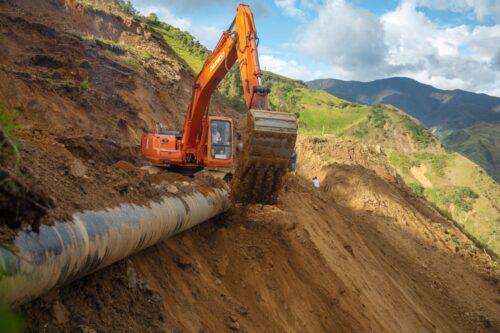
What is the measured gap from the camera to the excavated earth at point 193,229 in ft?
15.4

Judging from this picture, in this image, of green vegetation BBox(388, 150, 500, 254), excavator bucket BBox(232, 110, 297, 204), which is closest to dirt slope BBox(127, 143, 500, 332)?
excavator bucket BBox(232, 110, 297, 204)

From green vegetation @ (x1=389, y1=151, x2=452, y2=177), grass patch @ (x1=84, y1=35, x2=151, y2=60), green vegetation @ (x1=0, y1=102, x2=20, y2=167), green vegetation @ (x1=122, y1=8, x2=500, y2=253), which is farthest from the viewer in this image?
green vegetation @ (x1=389, y1=151, x2=452, y2=177)

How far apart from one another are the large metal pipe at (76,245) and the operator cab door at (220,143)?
5.69 m

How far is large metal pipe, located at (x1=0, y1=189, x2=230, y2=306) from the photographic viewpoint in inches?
120

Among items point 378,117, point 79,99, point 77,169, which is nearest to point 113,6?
point 79,99

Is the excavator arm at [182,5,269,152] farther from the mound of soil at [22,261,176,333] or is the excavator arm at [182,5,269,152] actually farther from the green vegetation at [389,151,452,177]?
the green vegetation at [389,151,452,177]

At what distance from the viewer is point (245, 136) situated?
8836 millimetres

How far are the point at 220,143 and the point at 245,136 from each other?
3695 mm

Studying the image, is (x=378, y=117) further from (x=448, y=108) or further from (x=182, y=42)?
(x=448, y=108)

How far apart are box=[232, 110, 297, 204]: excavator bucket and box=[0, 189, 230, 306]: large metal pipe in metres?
2.48

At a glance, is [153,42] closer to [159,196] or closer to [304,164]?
[304,164]

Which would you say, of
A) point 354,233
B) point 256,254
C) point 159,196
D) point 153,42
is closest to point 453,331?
point 354,233

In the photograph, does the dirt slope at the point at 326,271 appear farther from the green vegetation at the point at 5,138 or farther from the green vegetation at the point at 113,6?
the green vegetation at the point at 113,6

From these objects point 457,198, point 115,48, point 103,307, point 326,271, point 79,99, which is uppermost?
point 115,48
